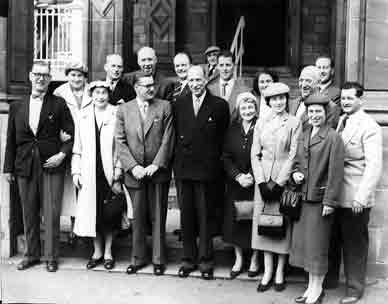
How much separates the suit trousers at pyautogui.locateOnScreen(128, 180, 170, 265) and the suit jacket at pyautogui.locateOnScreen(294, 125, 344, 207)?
152cm

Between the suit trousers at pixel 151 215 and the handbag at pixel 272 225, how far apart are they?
3.59 feet

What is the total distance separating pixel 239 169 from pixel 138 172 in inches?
38.7

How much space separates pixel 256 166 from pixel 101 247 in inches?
76.6

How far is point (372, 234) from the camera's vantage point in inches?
297

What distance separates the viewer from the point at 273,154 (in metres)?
7.19

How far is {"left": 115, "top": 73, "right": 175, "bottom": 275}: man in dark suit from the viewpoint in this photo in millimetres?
7688

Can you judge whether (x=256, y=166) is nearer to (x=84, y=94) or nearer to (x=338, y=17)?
(x=84, y=94)

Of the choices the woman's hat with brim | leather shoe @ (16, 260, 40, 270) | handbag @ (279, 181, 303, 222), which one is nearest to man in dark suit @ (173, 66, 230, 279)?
the woman's hat with brim

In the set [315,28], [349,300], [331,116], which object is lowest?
[349,300]

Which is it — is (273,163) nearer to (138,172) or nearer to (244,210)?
(244,210)

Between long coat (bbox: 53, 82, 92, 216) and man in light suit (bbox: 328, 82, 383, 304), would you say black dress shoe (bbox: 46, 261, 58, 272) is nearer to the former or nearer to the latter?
long coat (bbox: 53, 82, 92, 216)

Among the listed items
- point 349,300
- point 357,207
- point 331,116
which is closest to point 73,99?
point 331,116

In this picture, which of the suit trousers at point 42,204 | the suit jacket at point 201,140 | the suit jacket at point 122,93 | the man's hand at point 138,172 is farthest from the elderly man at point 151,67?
the suit trousers at point 42,204

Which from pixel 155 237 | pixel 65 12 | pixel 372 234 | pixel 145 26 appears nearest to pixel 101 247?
pixel 155 237
